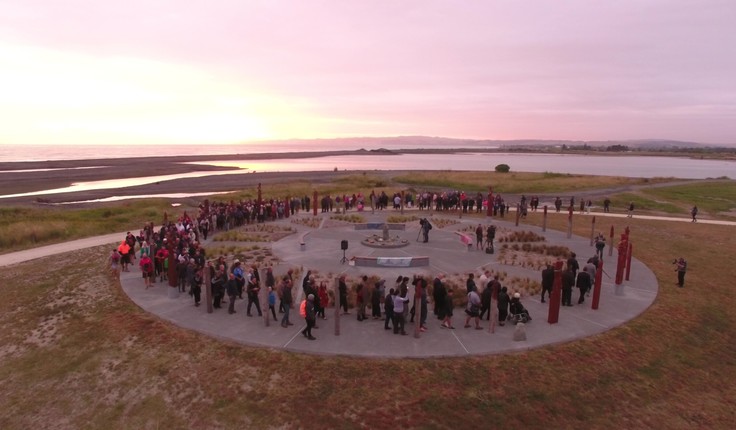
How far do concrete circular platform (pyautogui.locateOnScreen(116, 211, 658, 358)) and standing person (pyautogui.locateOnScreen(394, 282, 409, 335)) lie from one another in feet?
0.89

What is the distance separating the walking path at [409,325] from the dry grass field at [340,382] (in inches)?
16.5

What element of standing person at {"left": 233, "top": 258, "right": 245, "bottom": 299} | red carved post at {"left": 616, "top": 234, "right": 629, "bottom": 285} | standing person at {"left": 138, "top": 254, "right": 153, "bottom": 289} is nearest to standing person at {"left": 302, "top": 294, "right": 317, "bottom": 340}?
standing person at {"left": 233, "top": 258, "right": 245, "bottom": 299}

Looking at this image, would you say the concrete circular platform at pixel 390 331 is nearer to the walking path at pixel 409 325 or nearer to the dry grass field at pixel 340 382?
the walking path at pixel 409 325

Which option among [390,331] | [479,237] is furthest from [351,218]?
[390,331]

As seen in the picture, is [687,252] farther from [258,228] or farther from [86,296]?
[86,296]

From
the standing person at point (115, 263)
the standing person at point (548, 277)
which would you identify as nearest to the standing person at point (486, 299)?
the standing person at point (548, 277)

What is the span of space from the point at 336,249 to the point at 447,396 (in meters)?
12.7

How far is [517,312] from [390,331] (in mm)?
3875

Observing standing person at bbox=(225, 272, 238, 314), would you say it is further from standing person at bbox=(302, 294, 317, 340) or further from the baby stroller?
the baby stroller

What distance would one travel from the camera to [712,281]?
60.5 ft

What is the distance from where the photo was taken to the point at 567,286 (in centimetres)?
1465

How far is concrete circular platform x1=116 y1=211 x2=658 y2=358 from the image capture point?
11.8 meters

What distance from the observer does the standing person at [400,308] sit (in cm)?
1224

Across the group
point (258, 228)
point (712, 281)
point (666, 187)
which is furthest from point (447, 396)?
point (666, 187)
